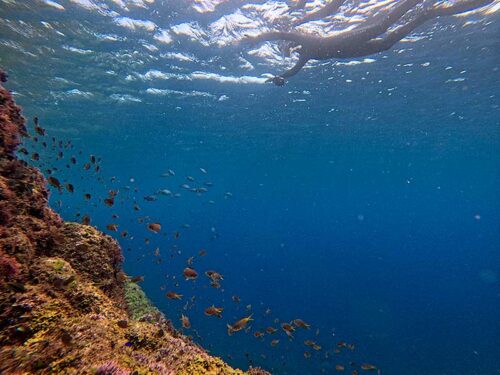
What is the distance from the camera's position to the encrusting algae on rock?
8.70 feet

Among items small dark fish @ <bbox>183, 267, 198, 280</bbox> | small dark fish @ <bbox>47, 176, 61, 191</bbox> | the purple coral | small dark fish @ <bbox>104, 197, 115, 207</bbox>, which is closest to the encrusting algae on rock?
the purple coral

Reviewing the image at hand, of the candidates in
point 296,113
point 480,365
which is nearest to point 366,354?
point 480,365

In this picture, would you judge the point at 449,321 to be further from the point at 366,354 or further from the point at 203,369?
the point at 203,369

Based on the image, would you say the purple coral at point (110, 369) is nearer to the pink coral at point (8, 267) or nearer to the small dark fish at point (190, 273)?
the pink coral at point (8, 267)

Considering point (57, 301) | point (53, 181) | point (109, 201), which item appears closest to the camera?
point (57, 301)

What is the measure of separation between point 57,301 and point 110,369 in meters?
1.35

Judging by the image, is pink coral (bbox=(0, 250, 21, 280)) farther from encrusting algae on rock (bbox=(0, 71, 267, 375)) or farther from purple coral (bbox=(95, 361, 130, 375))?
purple coral (bbox=(95, 361, 130, 375))

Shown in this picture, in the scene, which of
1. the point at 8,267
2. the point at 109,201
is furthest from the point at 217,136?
the point at 8,267

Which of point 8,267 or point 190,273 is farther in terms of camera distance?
point 190,273

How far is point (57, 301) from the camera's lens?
339 cm

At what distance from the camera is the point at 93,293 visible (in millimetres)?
3930

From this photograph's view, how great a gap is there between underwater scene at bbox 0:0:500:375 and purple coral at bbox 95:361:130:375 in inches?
0.8

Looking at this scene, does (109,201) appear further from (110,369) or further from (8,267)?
(110,369)

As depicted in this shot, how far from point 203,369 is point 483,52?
23.6 meters
